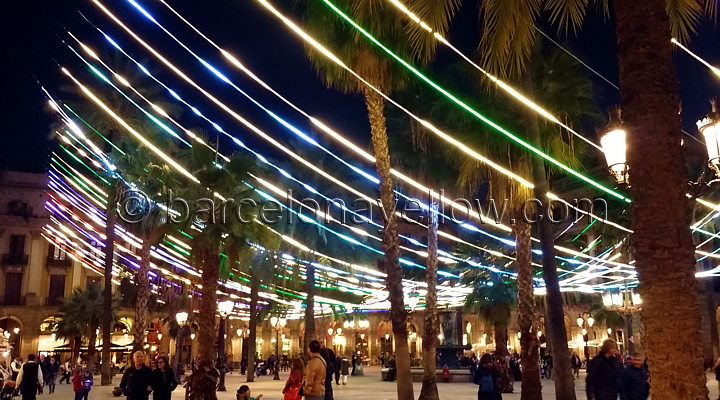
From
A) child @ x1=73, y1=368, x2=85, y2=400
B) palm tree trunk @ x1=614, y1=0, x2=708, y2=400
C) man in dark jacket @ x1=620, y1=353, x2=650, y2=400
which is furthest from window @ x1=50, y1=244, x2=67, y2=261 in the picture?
palm tree trunk @ x1=614, y1=0, x2=708, y2=400

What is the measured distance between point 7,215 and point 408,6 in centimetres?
4989

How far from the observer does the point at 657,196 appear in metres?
5.05

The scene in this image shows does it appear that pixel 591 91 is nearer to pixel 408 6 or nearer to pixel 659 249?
pixel 408 6

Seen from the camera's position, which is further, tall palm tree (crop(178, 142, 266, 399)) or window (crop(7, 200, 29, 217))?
window (crop(7, 200, 29, 217))

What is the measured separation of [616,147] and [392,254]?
7.33 metres

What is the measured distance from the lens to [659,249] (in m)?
4.92

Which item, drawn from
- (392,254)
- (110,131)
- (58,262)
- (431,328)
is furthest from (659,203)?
(58,262)

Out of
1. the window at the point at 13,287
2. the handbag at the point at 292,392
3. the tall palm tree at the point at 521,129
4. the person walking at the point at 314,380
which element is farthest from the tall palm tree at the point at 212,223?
the window at the point at 13,287

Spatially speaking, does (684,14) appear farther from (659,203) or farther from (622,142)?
(659,203)

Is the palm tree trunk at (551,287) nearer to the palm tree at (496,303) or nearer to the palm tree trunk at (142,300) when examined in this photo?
the palm tree at (496,303)

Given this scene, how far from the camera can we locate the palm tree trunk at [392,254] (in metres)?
14.0

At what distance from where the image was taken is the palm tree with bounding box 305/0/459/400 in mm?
13906

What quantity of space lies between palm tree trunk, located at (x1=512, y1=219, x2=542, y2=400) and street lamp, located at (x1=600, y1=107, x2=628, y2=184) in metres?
6.07

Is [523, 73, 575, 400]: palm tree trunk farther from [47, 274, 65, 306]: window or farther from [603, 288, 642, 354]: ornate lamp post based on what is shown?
[47, 274, 65, 306]: window
